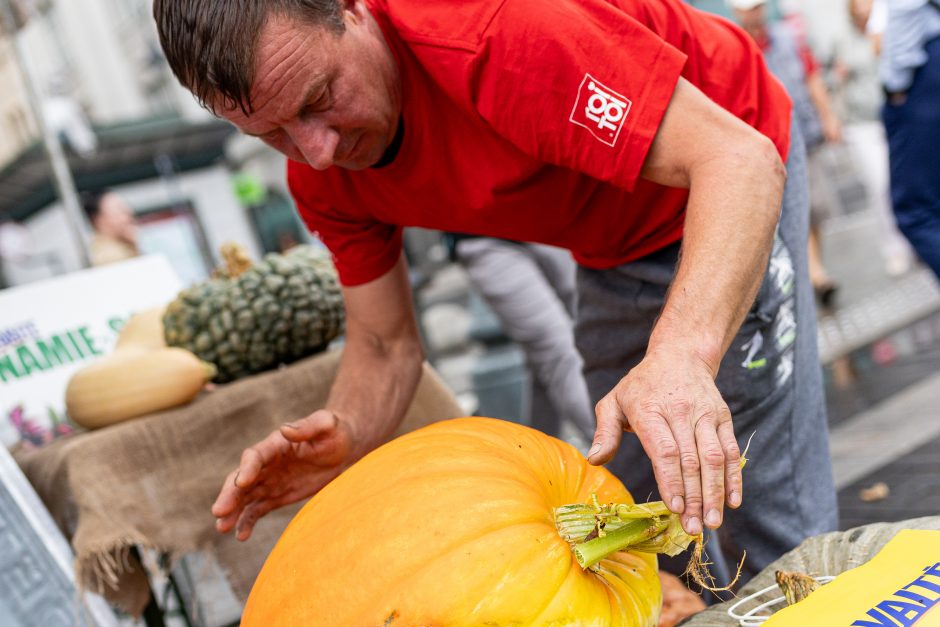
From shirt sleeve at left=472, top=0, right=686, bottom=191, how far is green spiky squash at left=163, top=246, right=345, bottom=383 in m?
1.15

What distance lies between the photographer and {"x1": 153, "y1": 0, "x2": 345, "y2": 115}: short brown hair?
119cm

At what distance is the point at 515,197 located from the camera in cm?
150

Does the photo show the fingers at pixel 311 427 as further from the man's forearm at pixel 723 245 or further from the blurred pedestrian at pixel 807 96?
the blurred pedestrian at pixel 807 96

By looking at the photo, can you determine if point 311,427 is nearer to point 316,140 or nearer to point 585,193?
point 316,140

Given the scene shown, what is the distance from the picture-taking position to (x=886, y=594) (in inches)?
35.3

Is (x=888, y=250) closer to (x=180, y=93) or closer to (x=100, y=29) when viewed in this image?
(x=180, y=93)

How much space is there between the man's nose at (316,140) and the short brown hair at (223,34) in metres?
0.08

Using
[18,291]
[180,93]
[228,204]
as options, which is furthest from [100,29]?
[18,291]

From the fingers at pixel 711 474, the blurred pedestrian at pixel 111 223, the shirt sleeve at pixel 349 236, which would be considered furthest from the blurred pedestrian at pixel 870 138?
the blurred pedestrian at pixel 111 223

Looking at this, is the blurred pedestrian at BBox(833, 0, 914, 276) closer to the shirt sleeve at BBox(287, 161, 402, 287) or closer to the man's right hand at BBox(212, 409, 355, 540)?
the shirt sleeve at BBox(287, 161, 402, 287)

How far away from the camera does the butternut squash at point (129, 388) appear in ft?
6.44

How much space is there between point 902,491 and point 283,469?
244 cm

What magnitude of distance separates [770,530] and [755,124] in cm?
78

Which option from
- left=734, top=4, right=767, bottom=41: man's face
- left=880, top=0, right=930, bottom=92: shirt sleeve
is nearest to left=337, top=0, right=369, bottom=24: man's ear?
left=880, top=0, right=930, bottom=92: shirt sleeve
